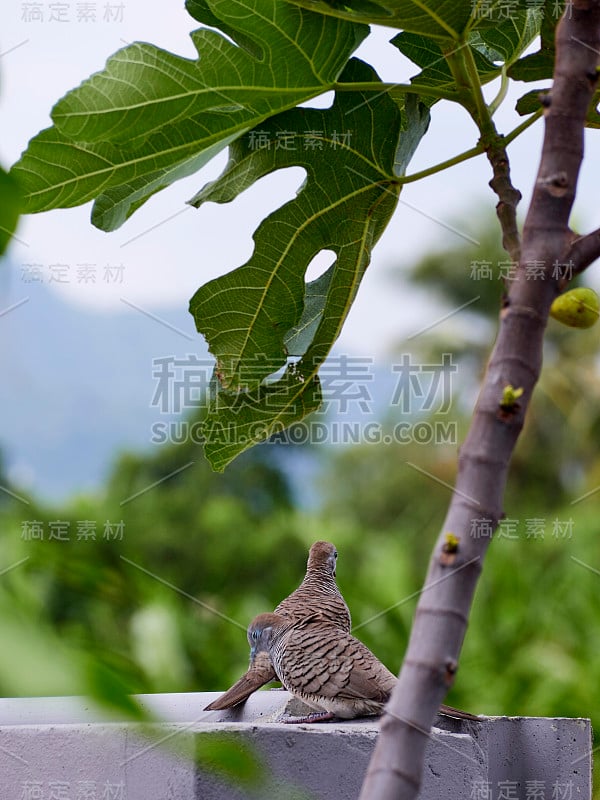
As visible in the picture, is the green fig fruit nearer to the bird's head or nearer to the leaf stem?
the leaf stem

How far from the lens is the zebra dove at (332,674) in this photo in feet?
2.16

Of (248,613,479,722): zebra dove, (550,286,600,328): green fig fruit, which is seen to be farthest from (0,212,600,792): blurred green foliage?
(550,286,600,328): green fig fruit

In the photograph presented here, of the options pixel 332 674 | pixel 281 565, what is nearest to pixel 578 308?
pixel 332 674

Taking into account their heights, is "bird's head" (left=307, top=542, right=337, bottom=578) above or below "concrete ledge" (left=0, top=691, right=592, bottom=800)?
above

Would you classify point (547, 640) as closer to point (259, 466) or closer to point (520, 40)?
point (520, 40)

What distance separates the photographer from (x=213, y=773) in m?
0.56

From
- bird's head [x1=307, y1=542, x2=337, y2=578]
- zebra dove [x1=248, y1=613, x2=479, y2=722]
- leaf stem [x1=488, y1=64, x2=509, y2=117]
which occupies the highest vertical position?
leaf stem [x1=488, y1=64, x2=509, y2=117]

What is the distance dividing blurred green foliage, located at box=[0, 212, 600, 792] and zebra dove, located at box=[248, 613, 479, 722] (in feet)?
0.10

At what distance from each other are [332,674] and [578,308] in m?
0.33

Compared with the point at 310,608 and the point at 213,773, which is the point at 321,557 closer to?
the point at 310,608

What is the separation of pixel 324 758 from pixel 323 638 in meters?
0.10

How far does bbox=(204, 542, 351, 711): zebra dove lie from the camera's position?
2.39ft

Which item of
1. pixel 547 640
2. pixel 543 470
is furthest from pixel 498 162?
pixel 543 470

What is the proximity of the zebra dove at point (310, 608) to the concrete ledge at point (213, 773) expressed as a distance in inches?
1.2
